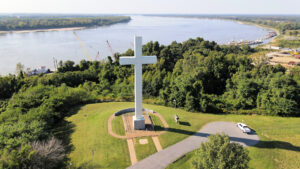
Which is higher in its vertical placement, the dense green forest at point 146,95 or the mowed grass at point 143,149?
the dense green forest at point 146,95

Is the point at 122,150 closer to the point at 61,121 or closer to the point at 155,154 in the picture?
the point at 155,154

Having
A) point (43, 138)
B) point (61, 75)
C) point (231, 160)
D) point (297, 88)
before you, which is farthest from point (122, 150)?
point (61, 75)

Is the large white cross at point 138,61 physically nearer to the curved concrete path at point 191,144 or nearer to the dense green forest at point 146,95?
the curved concrete path at point 191,144

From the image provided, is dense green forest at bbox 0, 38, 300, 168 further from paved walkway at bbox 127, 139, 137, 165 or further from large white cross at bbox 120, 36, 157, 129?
large white cross at bbox 120, 36, 157, 129

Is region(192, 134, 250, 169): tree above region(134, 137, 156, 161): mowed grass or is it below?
above

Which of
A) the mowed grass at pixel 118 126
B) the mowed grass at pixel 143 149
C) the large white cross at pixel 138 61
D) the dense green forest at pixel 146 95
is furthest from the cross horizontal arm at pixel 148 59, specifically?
the dense green forest at pixel 146 95

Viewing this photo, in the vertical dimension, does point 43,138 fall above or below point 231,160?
below

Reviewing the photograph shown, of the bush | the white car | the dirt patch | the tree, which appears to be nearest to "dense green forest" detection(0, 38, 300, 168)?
the bush
